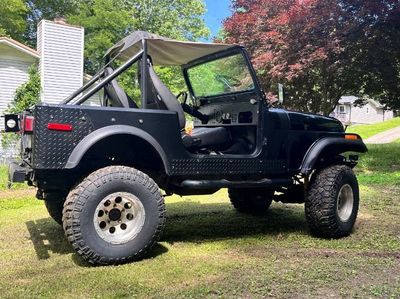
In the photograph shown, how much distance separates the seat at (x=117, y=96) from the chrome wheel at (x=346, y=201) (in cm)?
258

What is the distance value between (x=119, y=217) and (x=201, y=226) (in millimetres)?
1822

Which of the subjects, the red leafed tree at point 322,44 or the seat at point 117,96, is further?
the red leafed tree at point 322,44

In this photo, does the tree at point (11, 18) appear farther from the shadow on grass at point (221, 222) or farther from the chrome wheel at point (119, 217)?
the chrome wheel at point (119, 217)

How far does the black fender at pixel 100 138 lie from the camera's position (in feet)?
12.9

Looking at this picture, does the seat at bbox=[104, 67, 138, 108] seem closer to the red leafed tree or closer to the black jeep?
the black jeep

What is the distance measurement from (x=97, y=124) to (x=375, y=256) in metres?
2.84

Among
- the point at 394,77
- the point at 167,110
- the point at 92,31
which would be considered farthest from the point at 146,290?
the point at 92,31

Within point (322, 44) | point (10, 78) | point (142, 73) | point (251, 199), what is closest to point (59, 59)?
point (10, 78)

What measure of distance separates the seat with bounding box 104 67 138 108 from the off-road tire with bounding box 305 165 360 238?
7.25ft

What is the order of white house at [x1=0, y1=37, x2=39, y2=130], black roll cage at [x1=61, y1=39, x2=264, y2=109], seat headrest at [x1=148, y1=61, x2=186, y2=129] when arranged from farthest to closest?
white house at [x1=0, y1=37, x2=39, y2=130] → seat headrest at [x1=148, y1=61, x2=186, y2=129] → black roll cage at [x1=61, y1=39, x2=264, y2=109]

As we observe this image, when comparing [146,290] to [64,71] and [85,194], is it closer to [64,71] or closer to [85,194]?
[85,194]

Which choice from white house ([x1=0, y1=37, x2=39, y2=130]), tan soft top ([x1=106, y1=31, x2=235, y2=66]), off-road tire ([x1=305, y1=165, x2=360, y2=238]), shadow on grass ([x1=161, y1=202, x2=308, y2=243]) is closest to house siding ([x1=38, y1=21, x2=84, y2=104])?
white house ([x1=0, y1=37, x2=39, y2=130])

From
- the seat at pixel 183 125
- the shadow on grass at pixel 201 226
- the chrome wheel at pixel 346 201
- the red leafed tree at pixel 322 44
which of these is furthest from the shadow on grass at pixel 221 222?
the red leafed tree at pixel 322 44

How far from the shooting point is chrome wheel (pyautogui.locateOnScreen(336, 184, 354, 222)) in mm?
5457
